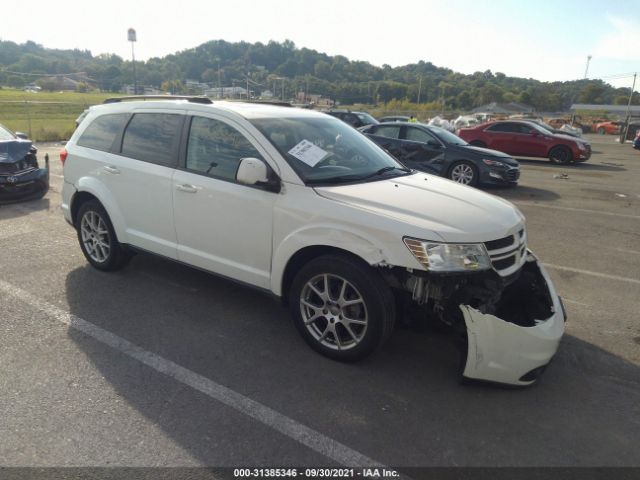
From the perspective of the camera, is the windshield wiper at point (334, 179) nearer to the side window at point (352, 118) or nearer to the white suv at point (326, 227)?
the white suv at point (326, 227)

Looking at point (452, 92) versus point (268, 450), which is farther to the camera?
point (452, 92)

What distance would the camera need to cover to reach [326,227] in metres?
3.28

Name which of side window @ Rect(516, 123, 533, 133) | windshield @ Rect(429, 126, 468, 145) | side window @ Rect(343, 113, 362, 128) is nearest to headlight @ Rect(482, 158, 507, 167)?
windshield @ Rect(429, 126, 468, 145)

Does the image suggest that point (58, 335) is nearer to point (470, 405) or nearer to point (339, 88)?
point (470, 405)

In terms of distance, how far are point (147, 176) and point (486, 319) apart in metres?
3.17

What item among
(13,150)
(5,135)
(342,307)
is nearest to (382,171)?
(342,307)

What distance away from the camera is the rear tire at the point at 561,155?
16578 millimetres

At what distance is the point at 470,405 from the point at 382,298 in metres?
0.87

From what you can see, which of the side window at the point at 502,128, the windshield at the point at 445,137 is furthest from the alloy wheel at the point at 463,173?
the side window at the point at 502,128

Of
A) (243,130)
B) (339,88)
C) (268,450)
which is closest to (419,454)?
(268,450)

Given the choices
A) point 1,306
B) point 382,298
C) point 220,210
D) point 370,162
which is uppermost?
point 370,162

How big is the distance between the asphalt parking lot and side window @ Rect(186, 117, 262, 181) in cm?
128

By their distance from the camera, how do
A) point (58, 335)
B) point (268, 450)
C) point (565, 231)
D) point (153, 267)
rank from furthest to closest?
point (565, 231) < point (153, 267) < point (58, 335) < point (268, 450)

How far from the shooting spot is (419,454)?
2.59m
